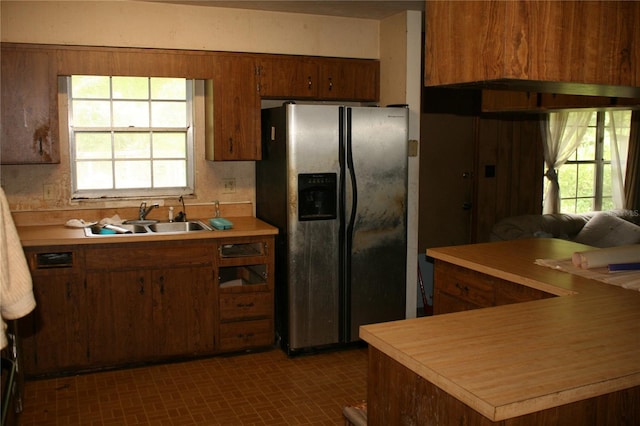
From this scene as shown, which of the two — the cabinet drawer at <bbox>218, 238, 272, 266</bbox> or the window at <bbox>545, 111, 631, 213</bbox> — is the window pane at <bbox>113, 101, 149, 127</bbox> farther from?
the window at <bbox>545, 111, 631, 213</bbox>

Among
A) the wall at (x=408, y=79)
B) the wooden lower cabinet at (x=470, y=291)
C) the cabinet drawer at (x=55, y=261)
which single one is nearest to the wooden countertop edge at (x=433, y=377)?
the wooden lower cabinet at (x=470, y=291)

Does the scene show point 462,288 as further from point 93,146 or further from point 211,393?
point 93,146

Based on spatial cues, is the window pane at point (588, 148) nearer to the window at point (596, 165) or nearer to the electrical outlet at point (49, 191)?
the window at point (596, 165)

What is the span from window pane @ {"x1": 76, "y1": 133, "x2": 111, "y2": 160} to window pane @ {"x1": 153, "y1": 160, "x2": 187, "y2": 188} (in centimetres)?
35

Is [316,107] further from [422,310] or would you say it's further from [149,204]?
[422,310]

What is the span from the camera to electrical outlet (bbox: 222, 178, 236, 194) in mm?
4763

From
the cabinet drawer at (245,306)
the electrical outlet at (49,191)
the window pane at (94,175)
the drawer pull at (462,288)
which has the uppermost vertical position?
the window pane at (94,175)

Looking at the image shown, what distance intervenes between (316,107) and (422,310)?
2204 mm

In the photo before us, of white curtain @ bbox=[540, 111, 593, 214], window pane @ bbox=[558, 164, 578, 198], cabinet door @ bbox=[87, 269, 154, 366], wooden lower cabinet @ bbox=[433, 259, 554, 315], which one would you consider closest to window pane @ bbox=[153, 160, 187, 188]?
cabinet door @ bbox=[87, 269, 154, 366]

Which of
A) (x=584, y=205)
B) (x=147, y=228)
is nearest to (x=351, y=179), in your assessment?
(x=147, y=228)

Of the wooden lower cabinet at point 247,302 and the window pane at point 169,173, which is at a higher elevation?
the window pane at point 169,173

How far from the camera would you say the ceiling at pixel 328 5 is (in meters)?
4.22

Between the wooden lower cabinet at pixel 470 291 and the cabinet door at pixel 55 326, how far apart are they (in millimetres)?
2130

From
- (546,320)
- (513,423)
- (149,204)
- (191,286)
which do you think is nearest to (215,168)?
(149,204)
